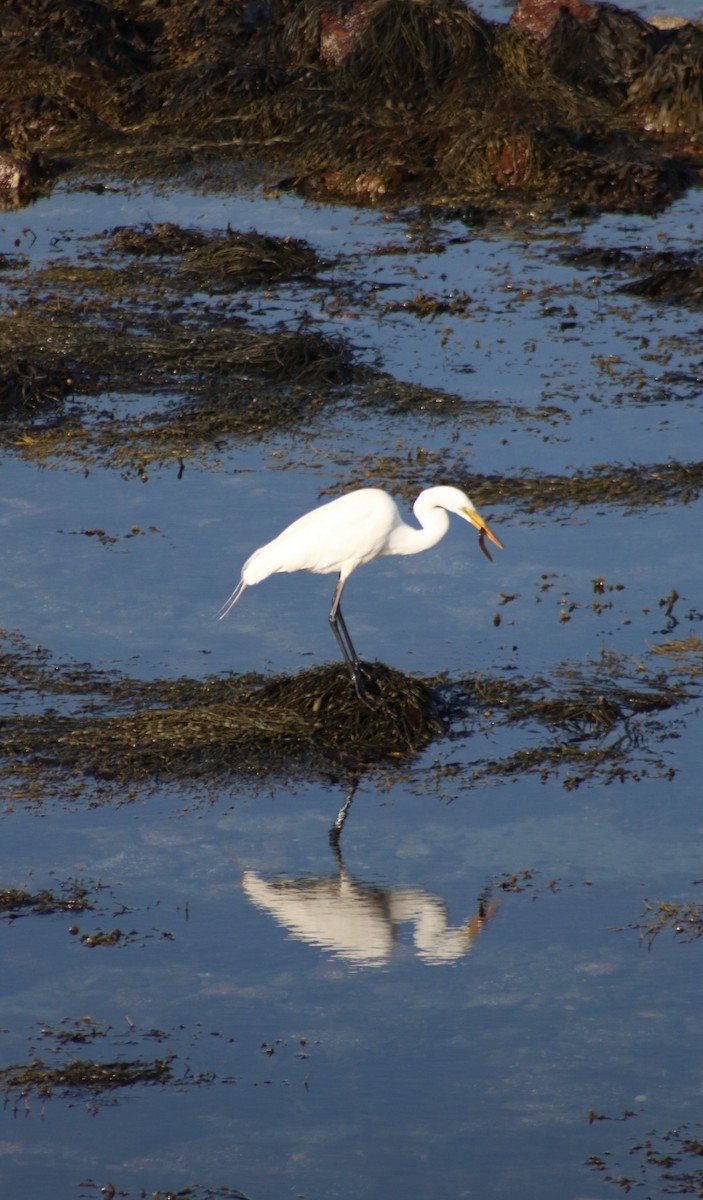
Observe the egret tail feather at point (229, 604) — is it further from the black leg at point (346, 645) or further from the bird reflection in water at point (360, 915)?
the bird reflection in water at point (360, 915)

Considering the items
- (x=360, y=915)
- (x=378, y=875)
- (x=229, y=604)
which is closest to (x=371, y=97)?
(x=229, y=604)

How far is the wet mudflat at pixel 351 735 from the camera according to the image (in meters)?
6.54

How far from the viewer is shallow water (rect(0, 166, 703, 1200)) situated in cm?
641

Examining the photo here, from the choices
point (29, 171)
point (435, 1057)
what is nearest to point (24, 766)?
point (435, 1057)

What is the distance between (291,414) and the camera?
1341 cm

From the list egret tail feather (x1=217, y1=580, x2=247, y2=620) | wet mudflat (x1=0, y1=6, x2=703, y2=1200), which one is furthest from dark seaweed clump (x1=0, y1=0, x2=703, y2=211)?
egret tail feather (x1=217, y1=580, x2=247, y2=620)

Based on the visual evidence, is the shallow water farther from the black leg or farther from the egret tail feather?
the black leg

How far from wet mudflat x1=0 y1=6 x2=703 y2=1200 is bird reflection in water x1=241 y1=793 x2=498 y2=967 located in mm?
17

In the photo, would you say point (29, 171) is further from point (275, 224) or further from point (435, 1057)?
point (435, 1057)

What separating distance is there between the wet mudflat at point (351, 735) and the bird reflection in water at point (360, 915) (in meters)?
0.02

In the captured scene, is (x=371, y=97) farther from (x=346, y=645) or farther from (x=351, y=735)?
(x=351, y=735)

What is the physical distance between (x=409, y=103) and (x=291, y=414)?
6681 millimetres

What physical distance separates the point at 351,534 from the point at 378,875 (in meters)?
2.09

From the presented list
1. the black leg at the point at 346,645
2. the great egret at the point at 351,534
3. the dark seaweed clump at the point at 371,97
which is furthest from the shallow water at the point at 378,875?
the dark seaweed clump at the point at 371,97
